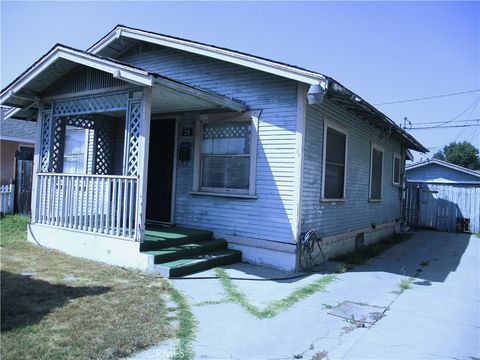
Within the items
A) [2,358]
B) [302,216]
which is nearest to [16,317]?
[2,358]

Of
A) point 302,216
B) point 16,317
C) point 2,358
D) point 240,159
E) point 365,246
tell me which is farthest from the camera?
point 365,246

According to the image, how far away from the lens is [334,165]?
9.04 metres

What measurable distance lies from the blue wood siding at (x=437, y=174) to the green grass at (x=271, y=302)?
19223 millimetres

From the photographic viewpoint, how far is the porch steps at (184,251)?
6371mm

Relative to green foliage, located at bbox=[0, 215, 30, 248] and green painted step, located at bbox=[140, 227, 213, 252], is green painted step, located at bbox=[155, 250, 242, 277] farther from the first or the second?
green foliage, located at bbox=[0, 215, 30, 248]

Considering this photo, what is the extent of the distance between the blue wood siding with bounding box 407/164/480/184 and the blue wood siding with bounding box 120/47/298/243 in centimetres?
1874

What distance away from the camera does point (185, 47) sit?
845 cm

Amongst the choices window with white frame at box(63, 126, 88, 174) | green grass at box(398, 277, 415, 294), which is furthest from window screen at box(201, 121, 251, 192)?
window with white frame at box(63, 126, 88, 174)

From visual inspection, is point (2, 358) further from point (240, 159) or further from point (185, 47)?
point (185, 47)

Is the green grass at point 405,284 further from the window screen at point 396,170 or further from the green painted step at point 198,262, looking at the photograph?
the window screen at point 396,170

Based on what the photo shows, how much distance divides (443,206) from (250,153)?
13.1 meters

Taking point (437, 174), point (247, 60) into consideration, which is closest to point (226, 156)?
point (247, 60)

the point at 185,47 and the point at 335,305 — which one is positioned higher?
the point at 185,47

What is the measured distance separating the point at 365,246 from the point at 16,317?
889 centimetres
